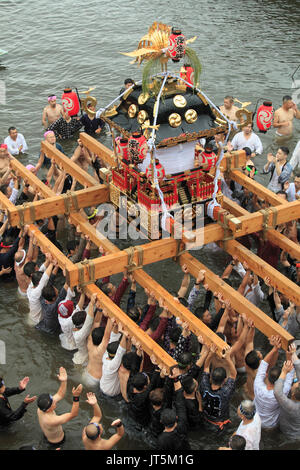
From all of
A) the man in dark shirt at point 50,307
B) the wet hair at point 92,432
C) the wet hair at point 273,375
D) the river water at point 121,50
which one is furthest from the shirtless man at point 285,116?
the wet hair at point 92,432

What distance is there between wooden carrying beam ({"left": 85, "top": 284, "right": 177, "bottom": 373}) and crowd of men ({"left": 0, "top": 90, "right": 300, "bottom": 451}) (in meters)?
0.10

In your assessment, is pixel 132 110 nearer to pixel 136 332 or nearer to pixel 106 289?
pixel 106 289

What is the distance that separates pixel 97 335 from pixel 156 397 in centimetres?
162

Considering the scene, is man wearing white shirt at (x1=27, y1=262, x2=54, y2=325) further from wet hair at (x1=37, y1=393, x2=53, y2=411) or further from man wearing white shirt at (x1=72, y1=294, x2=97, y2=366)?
wet hair at (x1=37, y1=393, x2=53, y2=411)

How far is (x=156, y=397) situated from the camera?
7852mm

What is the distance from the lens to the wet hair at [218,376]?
7.93 meters

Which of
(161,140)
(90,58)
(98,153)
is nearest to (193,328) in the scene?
(161,140)

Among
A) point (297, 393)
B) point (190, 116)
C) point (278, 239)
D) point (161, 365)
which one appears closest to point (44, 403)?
point (161, 365)

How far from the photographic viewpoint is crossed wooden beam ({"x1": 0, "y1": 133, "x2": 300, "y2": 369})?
341 inches

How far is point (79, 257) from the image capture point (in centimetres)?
1123

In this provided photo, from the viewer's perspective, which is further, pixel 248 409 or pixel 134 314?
pixel 134 314

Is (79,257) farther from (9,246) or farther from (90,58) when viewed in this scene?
(90,58)

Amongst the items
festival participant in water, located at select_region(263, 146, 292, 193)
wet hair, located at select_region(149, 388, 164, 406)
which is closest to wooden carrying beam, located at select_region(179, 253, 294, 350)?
wet hair, located at select_region(149, 388, 164, 406)

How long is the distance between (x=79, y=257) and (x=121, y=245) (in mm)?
1620
